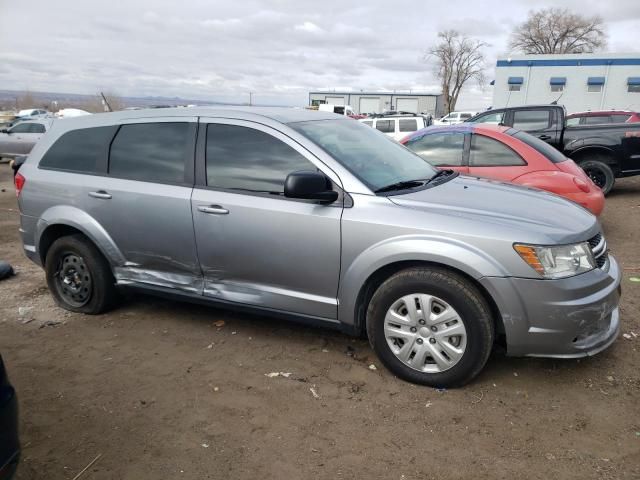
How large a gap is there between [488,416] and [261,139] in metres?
2.36

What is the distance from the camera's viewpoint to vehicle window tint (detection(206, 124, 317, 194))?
3.59m

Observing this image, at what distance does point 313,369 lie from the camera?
140 inches

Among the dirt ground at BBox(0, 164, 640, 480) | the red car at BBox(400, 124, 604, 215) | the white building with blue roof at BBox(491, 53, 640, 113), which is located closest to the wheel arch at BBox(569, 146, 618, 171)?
the red car at BBox(400, 124, 604, 215)

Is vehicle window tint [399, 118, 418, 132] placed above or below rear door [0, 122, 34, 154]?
above

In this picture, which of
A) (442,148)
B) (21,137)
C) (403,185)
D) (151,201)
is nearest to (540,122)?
(442,148)

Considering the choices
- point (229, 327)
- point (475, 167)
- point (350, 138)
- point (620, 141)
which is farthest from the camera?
point (620, 141)

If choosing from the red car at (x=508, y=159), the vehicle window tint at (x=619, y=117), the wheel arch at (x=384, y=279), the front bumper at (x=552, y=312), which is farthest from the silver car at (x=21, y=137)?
the front bumper at (x=552, y=312)

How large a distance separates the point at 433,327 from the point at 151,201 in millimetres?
Result: 2305

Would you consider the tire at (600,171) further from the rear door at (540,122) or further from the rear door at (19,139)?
the rear door at (19,139)

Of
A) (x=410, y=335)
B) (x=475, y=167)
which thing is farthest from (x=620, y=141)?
(x=410, y=335)

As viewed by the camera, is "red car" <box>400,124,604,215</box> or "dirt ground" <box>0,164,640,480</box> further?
Result: "red car" <box>400,124,604,215</box>

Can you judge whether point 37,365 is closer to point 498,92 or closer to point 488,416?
point 488,416

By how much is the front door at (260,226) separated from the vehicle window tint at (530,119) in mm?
7789

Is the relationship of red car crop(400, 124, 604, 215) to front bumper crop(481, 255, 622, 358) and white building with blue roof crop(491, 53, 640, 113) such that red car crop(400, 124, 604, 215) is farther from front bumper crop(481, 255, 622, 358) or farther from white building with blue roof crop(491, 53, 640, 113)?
white building with blue roof crop(491, 53, 640, 113)
